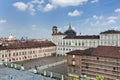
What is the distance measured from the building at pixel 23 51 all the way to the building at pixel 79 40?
368 centimetres

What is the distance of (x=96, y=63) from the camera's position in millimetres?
38500

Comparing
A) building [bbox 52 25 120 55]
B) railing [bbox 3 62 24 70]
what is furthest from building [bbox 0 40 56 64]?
railing [bbox 3 62 24 70]

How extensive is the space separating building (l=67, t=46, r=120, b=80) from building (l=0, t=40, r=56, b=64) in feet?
103

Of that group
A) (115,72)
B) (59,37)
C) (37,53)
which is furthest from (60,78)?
→ (59,37)

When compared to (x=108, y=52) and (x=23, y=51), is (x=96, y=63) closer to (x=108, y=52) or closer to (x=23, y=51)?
(x=108, y=52)

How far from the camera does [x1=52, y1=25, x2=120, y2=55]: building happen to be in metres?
66.8

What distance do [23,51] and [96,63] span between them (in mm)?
39879

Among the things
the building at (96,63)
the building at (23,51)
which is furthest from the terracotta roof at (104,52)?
the building at (23,51)

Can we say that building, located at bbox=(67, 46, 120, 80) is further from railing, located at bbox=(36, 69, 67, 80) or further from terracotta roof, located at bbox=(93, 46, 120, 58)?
railing, located at bbox=(36, 69, 67, 80)

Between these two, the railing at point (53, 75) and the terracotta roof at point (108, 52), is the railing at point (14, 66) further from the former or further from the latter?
the terracotta roof at point (108, 52)

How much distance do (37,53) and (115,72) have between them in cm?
4633

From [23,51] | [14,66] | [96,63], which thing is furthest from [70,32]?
[96,63]

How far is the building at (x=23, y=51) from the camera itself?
222 feet

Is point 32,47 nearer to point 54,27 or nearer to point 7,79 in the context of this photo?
point 54,27
